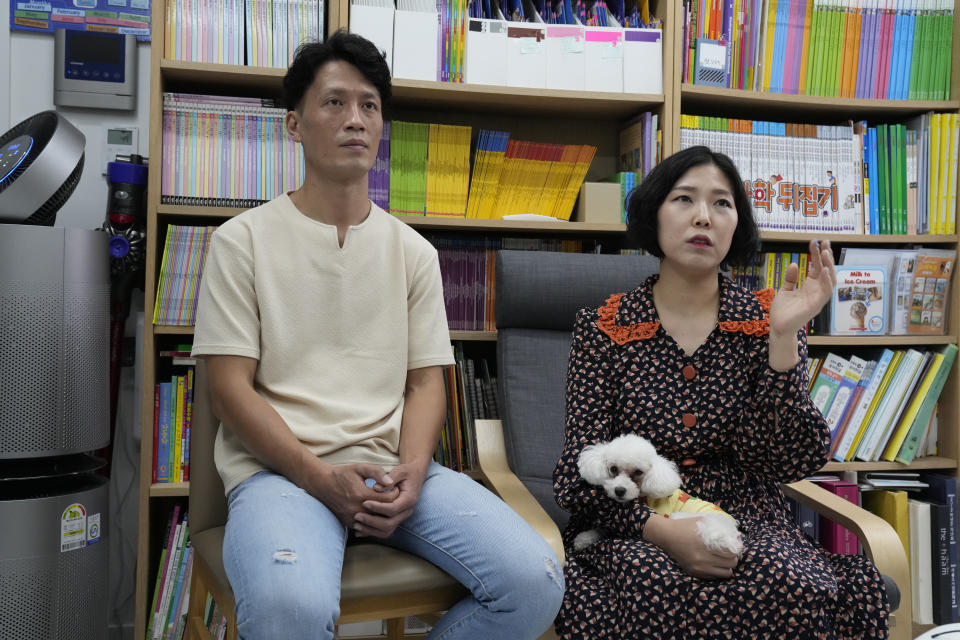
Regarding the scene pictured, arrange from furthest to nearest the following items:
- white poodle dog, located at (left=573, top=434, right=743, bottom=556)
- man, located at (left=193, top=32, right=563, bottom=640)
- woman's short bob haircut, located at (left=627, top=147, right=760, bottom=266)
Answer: woman's short bob haircut, located at (left=627, top=147, right=760, bottom=266) < white poodle dog, located at (left=573, top=434, right=743, bottom=556) < man, located at (left=193, top=32, right=563, bottom=640)

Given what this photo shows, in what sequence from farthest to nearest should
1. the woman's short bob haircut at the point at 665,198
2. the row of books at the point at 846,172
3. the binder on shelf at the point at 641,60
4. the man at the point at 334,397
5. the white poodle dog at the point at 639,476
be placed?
the row of books at the point at 846,172 → the binder on shelf at the point at 641,60 → the woman's short bob haircut at the point at 665,198 → the white poodle dog at the point at 639,476 → the man at the point at 334,397

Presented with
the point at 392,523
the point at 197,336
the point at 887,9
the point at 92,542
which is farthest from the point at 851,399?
the point at 92,542

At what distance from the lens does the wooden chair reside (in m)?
1.21

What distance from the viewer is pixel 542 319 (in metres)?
1.91

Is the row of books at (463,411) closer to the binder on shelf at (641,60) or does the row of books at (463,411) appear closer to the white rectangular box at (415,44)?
the white rectangular box at (415,44)

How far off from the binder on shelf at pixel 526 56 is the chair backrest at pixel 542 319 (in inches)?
20.3

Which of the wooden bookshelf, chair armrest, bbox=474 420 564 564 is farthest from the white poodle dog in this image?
the wooden bookshelf

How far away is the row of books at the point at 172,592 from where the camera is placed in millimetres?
1981

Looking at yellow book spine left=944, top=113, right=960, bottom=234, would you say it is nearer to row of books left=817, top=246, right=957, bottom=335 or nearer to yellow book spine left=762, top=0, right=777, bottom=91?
row of books left=817, top=246, right=957, bottom=335

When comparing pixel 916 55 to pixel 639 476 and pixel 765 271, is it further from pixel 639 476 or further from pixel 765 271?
pixel 639 476

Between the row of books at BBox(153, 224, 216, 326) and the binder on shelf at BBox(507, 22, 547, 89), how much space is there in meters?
0.91

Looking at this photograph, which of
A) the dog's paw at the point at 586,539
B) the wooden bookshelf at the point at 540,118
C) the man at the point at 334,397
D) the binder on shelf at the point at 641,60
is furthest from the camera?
the binder on shelf at the point at 641,60

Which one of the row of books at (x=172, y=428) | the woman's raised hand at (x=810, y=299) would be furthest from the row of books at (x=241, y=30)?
the woman's raised hand at (x=810, y=299)

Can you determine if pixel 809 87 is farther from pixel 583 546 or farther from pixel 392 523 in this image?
pixel 392 523
